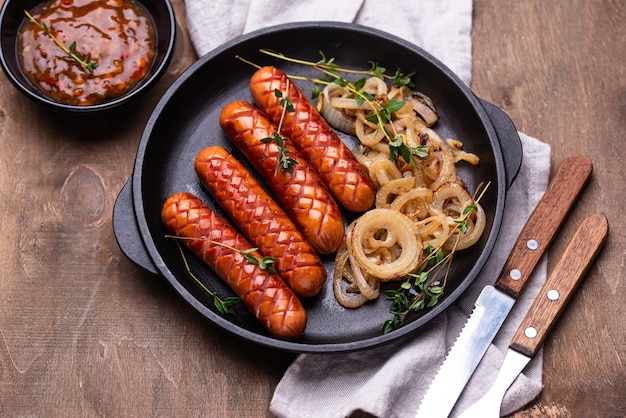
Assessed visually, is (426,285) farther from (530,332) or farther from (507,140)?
(507,140)

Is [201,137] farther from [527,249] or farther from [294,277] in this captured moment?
[527,249]

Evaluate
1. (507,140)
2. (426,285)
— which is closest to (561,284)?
(426,285)

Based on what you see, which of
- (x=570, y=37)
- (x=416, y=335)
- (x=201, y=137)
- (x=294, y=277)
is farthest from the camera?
(x=570, y=37)

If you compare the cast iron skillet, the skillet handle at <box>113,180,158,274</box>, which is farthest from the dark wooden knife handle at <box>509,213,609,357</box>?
the skillet handle at <box>113,180,158,274</box>

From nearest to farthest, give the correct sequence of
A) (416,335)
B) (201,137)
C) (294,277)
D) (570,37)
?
(294,277)
(416,335)
(201,137)
(570,37)

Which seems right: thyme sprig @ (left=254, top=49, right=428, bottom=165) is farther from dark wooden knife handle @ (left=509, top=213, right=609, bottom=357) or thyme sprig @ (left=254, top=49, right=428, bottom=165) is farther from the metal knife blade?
dark wooden knife handle @ (left=509, top=213, right=609, bottom=357)

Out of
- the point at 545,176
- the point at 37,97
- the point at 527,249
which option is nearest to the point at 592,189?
the point at 545,176

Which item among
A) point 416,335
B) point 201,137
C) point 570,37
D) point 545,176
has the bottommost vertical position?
point 416,335

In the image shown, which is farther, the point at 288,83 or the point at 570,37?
the point at 570,37
